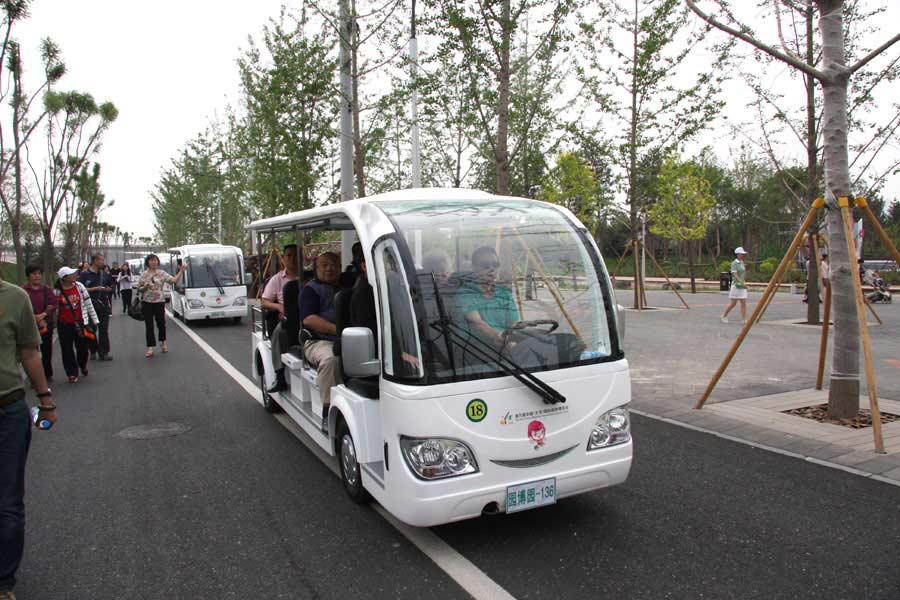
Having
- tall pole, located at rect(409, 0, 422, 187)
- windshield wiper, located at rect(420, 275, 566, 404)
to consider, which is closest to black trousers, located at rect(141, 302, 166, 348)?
tall pole, located at rect(409, 0, 422, 187)

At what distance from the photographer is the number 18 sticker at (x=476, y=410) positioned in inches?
152

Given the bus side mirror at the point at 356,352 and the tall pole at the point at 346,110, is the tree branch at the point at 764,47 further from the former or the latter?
the tall pole at the point at 346,110

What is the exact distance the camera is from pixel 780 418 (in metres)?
6.93

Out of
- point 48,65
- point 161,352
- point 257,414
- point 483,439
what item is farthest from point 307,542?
point 48,65

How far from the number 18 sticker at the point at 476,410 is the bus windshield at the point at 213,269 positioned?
655 inches

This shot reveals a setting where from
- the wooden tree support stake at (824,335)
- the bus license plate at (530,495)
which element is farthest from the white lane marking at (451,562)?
the wooden tree support stake at (824,335)

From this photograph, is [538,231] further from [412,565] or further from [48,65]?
[48,65]

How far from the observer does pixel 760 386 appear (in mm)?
8633

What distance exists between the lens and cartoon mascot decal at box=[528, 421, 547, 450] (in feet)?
13.0

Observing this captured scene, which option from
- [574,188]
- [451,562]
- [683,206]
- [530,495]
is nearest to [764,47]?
[530,495]

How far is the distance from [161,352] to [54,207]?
21.3 meters

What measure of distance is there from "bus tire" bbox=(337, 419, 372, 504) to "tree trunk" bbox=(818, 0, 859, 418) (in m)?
4.95

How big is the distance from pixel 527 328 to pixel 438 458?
102 cm

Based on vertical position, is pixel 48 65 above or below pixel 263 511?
above
